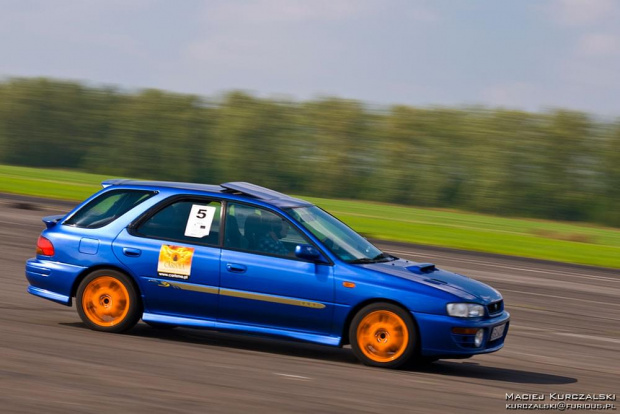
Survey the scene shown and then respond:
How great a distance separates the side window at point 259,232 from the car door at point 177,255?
0.48 ft

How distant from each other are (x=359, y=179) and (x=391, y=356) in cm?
3919

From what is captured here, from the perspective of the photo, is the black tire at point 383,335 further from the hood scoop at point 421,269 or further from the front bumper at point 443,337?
the hood scoop at point 421,269

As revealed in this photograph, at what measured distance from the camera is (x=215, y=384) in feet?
21.4

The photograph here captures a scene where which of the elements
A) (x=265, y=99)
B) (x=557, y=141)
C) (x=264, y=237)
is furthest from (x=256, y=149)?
(x=264, y=237)

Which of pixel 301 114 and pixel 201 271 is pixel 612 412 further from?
pixel 301 114

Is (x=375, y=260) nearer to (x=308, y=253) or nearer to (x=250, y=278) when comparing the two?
(x=308, y=253)

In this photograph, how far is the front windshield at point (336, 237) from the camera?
8.05 meters

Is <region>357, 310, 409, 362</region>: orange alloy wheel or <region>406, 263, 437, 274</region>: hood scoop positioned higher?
<region>406, 263, 437, 274</region>: hood scoop

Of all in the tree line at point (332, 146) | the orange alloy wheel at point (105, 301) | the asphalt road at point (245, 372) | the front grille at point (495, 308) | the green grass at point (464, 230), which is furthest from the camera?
the tree line at point (332, 146)

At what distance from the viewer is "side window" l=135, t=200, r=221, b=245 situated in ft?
26.9

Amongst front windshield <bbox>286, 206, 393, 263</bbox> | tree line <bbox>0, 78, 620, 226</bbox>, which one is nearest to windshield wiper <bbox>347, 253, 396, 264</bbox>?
front windshield <bbox>286, 206, 393, 263</bbox>

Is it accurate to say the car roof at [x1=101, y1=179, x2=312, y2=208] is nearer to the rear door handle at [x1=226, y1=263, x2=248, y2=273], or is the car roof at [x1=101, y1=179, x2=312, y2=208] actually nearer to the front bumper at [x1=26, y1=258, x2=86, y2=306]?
the rear door handle at [x1=226, y1=263, x2=248, y2=273]

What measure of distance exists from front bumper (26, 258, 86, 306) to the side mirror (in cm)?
216

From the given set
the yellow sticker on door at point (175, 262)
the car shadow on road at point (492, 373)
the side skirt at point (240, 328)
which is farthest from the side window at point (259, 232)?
the car shadow on road at point (492, 373)
